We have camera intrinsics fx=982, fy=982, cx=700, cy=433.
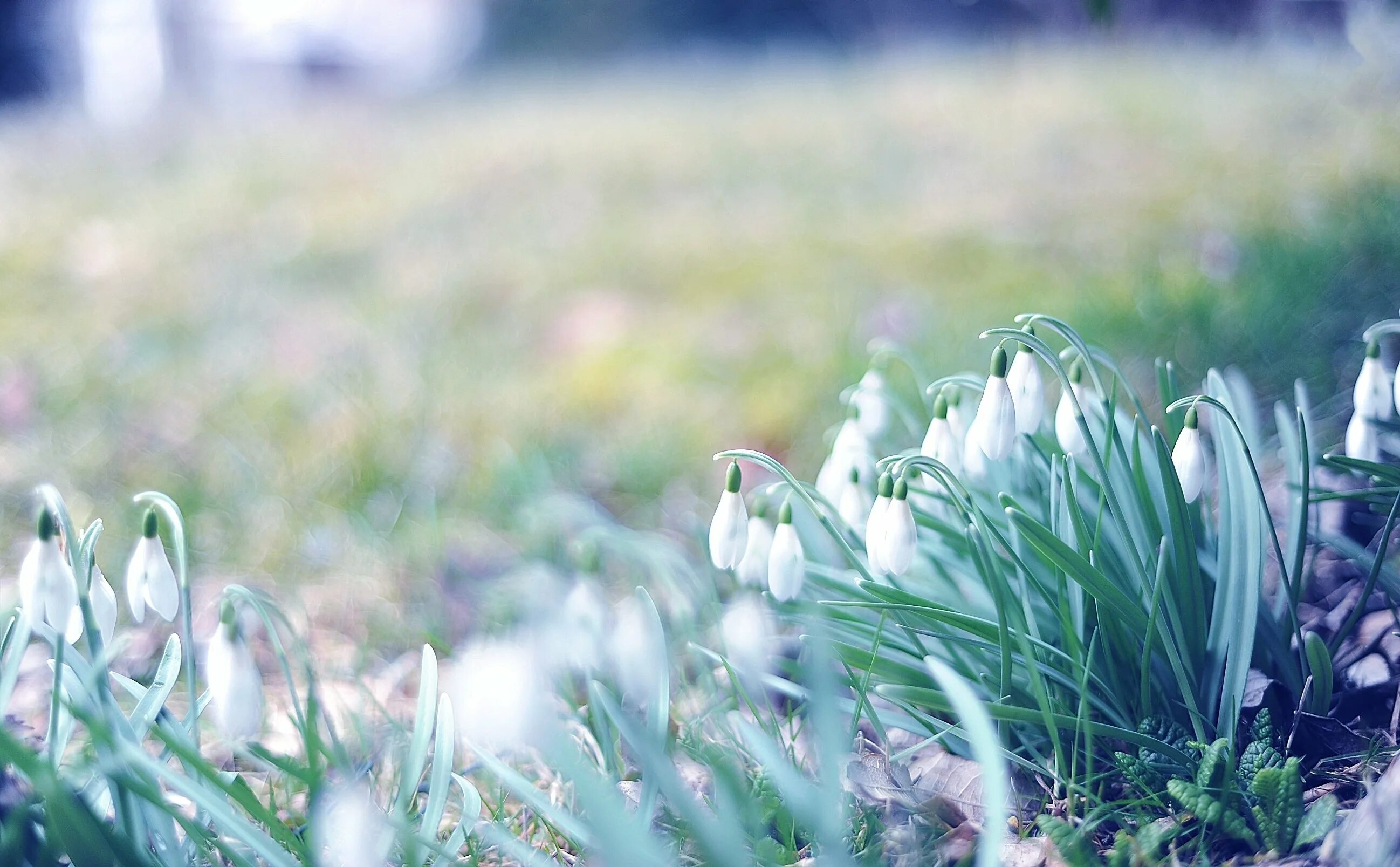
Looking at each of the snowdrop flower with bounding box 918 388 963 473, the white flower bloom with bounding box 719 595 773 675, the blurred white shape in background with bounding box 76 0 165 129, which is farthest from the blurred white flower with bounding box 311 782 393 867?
the blurred white shape in background with bounding box 76 0 165 129

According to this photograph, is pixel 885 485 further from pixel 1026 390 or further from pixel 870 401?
pixel 870 401

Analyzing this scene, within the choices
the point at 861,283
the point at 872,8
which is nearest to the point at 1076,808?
the point at 861,283

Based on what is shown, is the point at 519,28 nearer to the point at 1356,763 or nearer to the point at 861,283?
the point at 861,283

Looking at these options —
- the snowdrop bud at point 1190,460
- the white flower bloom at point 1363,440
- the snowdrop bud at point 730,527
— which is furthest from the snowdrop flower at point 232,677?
the white flower bloom at point 1363,440

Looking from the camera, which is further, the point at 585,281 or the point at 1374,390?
the point at 585,281

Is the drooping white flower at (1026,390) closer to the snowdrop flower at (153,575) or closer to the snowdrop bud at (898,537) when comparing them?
the snowdrop bud at (898,537)

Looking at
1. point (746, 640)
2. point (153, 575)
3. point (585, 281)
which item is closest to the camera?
point (153, 575)

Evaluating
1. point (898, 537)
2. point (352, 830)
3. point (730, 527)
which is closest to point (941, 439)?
point (898, 537)
